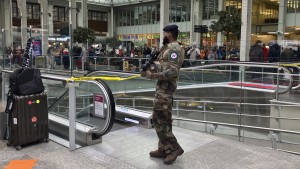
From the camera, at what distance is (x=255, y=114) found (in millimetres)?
8984

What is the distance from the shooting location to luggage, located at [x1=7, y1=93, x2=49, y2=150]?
497cm

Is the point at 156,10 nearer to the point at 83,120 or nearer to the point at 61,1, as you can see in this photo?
the point at 61,1

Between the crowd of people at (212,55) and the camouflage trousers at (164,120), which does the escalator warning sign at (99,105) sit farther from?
the crowd of people at (212,55)

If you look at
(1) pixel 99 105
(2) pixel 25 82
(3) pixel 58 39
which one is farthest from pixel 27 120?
(3) pixel 58 39

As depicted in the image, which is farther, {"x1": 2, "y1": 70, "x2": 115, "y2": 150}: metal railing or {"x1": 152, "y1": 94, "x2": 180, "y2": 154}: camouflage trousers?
{"x1": 2, "y1": 70, "x2": 115, "y2": 150}: metal railing

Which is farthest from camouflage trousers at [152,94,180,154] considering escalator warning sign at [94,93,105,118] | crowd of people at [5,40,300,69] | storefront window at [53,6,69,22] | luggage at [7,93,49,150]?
storefront window at [53,6,69,22]

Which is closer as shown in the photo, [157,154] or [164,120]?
[164,120]

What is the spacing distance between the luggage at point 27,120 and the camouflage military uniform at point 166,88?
192 cm

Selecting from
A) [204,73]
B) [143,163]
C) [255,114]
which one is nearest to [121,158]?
[143,163]

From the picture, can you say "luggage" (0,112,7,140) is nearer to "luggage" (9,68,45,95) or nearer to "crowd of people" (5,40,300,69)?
"luggage" (9,68,45,95)

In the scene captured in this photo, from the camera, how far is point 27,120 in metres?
5.05

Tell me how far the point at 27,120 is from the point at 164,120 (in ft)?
7.08

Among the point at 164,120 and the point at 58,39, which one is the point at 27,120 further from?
the point at 58,39

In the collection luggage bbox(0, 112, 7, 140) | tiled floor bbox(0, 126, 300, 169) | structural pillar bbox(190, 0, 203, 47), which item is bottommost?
tiled floor bbox(0, 126, 300, 169)
